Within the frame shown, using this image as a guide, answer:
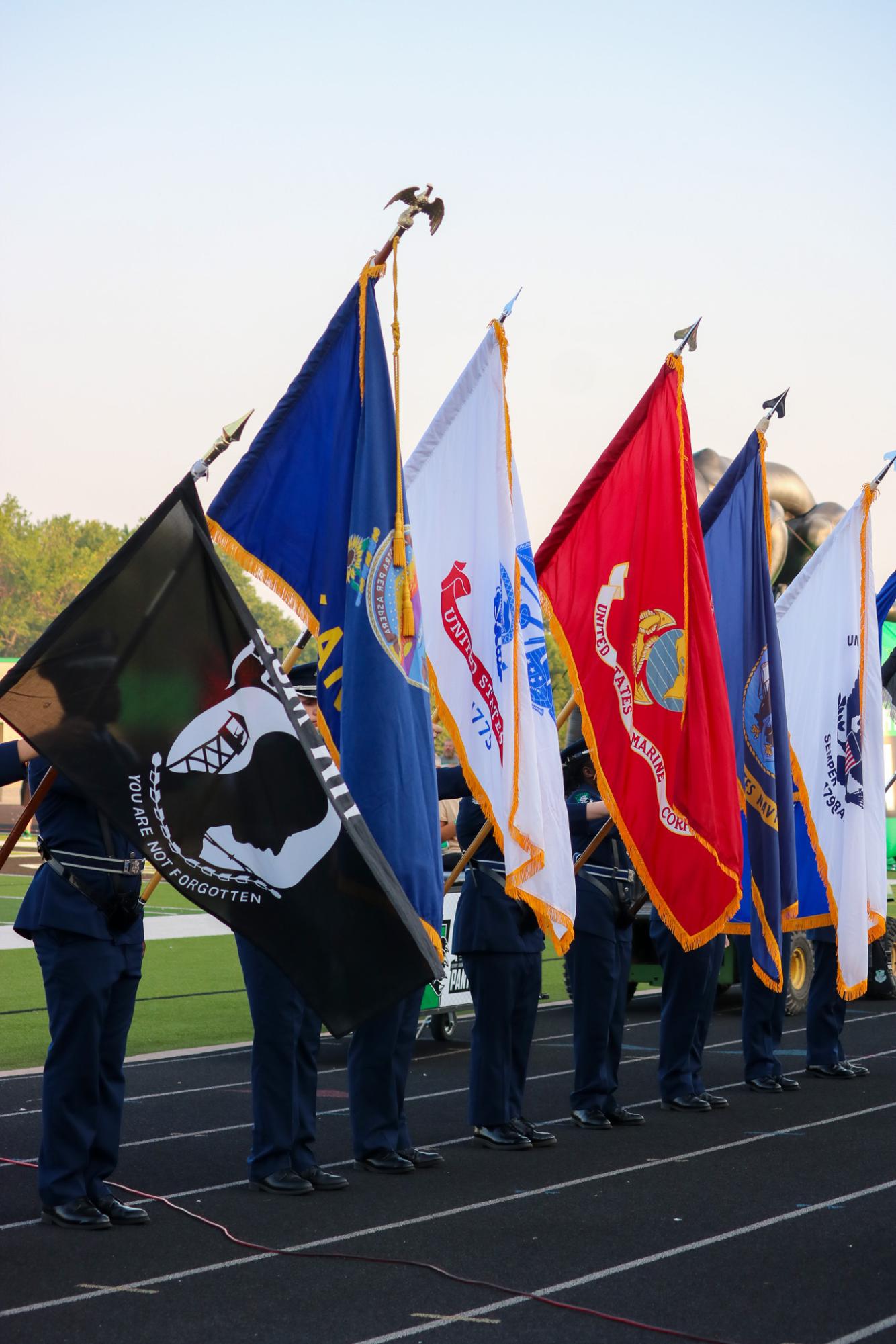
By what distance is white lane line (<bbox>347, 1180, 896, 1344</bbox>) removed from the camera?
13.1ft

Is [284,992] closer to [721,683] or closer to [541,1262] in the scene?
[541,1262]

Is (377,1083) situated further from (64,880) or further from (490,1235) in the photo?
Result: (64,880)

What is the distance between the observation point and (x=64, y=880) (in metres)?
5.11

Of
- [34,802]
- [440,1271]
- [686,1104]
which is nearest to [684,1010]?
[686,1104]

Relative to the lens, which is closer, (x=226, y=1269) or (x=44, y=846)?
(x=226, y=1269)

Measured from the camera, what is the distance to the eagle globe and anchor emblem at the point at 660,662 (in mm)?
7266

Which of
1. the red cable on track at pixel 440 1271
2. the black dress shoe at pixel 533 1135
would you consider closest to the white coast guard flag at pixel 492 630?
the black dress shoe at pixel 533 1135

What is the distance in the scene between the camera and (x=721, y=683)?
750 cm

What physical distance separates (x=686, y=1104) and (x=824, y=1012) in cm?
169

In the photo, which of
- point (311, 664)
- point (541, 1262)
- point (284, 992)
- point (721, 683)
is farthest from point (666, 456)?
point (541, 1262)

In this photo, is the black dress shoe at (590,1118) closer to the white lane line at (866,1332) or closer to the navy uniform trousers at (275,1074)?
the navy uniform trousers at (275,1074)

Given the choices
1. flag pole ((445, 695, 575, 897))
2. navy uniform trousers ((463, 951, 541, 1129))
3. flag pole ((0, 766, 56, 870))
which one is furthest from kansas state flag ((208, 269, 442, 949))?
flag pole ((0, 766, 56, 870))

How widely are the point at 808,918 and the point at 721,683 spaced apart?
6.63 feet

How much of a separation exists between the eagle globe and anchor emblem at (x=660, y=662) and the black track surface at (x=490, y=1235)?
2010mm
